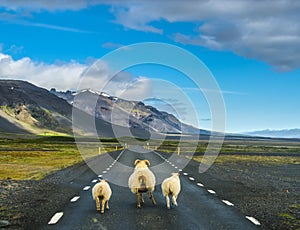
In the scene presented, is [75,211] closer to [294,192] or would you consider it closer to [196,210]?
[196,210]

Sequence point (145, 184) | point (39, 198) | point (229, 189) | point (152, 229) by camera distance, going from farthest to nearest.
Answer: point (229, 189)
point (39, 198)
point (145, 184)
point (152, 229)

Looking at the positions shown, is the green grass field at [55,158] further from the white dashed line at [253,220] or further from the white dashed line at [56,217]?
the white dashed line at [253,220]

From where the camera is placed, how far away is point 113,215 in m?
12.1

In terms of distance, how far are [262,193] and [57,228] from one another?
996 cm

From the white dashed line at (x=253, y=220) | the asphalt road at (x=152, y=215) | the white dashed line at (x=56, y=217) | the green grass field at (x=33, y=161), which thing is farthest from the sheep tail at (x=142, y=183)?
the green grass field at (x=33, y=161)

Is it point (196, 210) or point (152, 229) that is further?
point (196, 210)

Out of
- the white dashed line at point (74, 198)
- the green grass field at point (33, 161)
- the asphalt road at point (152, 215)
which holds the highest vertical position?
the asphalt road at point (152, 215)

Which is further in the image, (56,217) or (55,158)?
(55,158)

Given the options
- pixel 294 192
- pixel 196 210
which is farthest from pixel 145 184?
pixel 294 192

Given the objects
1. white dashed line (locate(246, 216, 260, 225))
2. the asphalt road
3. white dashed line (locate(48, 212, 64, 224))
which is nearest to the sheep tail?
the asphalt road

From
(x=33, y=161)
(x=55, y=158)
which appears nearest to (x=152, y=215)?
(x=33, y=161)

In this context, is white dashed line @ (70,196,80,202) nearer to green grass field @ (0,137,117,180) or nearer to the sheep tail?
the sheep tail

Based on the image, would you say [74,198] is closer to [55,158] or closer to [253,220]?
[253,220]

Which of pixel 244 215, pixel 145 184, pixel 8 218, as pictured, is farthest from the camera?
pixel 145 184
